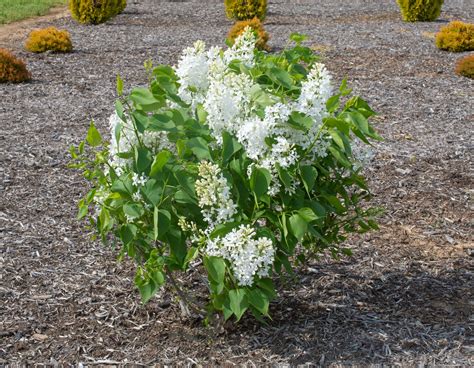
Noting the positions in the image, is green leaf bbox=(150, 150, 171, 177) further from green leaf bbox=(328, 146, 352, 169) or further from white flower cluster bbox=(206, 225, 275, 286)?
green leaf bbox=(328, 146, 352, 169)

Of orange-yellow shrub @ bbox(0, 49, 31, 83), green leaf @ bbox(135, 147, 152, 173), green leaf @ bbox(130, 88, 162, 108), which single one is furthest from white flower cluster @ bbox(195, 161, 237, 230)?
orange-yellow shrub @ bbox(0, 49, 31, 83)

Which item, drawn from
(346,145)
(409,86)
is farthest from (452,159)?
(346,145)

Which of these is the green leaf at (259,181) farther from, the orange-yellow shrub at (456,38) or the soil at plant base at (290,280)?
the orange-yellow shrub at (456,38)

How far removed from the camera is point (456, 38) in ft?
34.6

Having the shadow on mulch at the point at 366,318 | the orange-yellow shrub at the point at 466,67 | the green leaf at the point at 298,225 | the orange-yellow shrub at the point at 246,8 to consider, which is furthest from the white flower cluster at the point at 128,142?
the orange-yellow shrub at the point at 246,8

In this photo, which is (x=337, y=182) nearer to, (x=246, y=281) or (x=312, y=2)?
(x=246, y=281)

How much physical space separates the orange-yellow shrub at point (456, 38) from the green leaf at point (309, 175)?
8377 mm

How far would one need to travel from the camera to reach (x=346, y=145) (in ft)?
9.50

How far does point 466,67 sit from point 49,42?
19.2 ft

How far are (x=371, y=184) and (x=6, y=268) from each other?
2.80 m

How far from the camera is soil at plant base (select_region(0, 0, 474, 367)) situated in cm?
338

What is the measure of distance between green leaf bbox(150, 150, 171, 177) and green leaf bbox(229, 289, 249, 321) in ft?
1.97

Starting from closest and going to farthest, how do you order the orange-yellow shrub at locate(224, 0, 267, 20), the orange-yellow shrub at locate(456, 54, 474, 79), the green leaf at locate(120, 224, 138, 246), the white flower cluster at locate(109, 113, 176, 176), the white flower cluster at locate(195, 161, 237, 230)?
the white flower cluster at locate(195, 161, 237, 230) → the green leaf at locate(120, 224, 138, 246) → the white flower cluster at locate(109, 113, 176, 176) → the orange-yellow shrub at locate(456, 54, 474, 79) → the orange-yellow shrub at locate(224, 0, 267, 20)

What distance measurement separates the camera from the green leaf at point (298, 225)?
9.35ft
